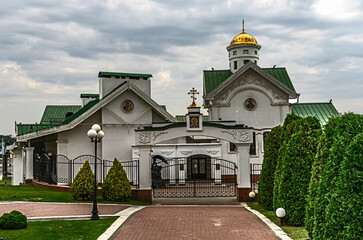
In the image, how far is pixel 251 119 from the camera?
30.3m

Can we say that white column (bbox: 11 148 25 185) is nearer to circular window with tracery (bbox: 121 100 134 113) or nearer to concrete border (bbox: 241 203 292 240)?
circular window with tracery (bbox: 121 100 134 113)

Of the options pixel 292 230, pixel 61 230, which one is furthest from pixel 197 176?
pixel 61 230

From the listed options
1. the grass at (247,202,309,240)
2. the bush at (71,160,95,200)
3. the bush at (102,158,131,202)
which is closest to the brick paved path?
the grass at (247,202,309,240)

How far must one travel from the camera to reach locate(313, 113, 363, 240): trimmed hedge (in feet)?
26.6

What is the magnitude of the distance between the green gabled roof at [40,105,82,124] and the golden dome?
17034 millimetres

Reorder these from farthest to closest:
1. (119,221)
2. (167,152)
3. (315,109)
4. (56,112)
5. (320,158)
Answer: (56,112) → (315,109) → (167,152) → (119,221) → (320,158)

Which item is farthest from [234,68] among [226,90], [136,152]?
[136,152]

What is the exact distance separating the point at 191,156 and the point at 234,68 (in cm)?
1029

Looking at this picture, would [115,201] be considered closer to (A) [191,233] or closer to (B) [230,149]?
(A) [191,233]

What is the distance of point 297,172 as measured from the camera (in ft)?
42.3

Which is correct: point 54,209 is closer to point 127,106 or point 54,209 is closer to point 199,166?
point 127,106

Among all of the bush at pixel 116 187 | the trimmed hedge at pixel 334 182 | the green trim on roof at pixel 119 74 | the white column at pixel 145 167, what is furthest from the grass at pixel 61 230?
the green trim on roof at pixel 119 74

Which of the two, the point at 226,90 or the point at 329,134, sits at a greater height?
the point at 226,90

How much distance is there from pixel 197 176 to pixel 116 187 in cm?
1231
